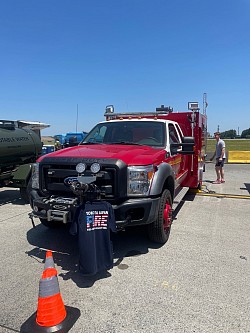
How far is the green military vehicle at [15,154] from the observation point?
7250 mm

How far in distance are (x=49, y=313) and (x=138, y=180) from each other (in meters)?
1.92

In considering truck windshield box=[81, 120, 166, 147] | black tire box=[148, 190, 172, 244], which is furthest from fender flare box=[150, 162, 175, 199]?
truck windshield box=[81, 120, 166, 147]

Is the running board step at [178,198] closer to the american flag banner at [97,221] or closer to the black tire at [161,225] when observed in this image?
the black tire at [161,225]

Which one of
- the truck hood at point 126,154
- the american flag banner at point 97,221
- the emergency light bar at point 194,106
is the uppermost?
the emergency light bar at point 194,106

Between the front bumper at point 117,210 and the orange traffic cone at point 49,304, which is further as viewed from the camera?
the front bumper at point 117,210

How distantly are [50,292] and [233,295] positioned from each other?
76.2 inches

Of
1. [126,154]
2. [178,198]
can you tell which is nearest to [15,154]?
[178,198]

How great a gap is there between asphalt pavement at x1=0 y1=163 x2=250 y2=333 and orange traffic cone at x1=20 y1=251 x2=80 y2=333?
96 millimetres

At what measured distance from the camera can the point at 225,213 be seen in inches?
256

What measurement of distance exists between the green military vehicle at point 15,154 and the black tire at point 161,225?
13.2 ft

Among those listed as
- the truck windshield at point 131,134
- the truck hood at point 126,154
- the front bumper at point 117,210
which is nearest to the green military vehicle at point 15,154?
the truck windshield at point 131,134

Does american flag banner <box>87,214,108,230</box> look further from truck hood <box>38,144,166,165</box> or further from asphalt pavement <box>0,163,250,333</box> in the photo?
truck hood <box>38,144,166,165</box>

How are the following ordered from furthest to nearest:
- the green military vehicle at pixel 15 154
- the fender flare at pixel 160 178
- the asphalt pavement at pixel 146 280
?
the green military vehicle at pixel 15 154 → the fender flare at pixel 160 178 → the asphalt pavement at pixel 146 280

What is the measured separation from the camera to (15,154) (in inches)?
305
